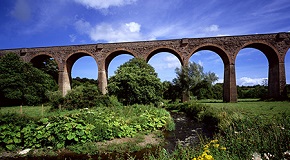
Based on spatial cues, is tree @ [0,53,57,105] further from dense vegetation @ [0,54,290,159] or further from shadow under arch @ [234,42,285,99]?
shadow under arch @ [234,42,285,99]

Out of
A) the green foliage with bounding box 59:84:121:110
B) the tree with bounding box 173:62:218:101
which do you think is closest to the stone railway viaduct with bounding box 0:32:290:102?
the tree with bounding box 173:62:218:101

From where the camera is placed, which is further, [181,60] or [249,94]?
[249,94]

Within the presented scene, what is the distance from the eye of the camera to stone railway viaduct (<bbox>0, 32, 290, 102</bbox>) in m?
20.2

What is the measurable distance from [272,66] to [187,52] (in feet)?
34.9

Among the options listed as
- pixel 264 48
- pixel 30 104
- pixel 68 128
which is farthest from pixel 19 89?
pixel 264 48

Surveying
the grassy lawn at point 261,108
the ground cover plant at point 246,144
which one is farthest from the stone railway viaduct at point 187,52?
the ground cover plant at point 246,144

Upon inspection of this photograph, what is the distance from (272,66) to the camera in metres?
21.4

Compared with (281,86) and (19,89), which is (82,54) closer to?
(19,89)

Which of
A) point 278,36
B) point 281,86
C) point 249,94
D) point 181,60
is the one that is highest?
point 278,36

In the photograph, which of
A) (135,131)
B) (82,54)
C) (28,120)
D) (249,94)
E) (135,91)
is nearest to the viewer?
(28,120)

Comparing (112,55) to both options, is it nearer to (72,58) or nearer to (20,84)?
(72,58)

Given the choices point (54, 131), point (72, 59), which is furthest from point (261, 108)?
point (72, 59)

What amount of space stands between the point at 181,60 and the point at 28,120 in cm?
1879

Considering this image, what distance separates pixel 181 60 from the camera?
22188 millimetres
